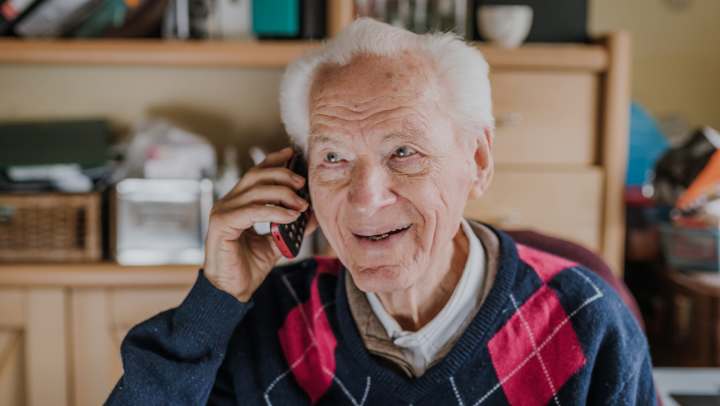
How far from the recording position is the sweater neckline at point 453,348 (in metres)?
1.12

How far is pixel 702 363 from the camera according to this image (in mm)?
2164

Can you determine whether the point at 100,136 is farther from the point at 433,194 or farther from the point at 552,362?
the point at 552,362

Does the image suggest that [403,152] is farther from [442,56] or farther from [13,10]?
[13,10]

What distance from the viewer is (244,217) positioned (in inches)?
45.1

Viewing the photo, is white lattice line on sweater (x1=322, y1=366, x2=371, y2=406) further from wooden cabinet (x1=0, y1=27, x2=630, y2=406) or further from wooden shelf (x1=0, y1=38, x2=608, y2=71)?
wooden shelf (x1=0, y1=38, x2=608, y2=71)

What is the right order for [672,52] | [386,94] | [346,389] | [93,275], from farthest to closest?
[672,52] → [93,275] → [346,389] → [386,94]

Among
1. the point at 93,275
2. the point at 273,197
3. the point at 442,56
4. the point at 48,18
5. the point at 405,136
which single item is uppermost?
the point at 48,18

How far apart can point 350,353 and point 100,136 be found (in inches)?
50.3

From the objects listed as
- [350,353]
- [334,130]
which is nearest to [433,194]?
[334,130]

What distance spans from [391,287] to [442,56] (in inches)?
13.5

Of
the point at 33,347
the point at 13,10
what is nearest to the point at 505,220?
the point at 33,347

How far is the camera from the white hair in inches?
42.9

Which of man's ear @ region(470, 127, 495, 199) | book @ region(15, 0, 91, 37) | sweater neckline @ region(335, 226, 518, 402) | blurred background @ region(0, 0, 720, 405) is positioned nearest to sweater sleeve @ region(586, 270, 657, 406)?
sweater neckline @ region(335, 226, 518, 402)

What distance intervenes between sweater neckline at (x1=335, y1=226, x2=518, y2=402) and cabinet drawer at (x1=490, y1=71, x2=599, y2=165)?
40.0 inches
